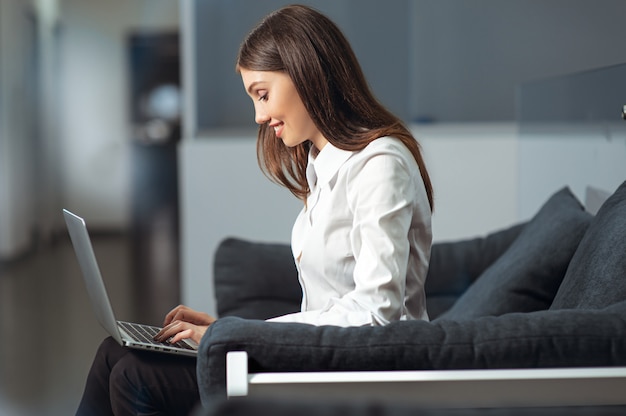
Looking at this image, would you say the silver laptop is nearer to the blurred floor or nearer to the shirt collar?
the shirt collar

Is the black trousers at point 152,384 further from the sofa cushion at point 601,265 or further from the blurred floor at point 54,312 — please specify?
the blurred floor at point 54,312

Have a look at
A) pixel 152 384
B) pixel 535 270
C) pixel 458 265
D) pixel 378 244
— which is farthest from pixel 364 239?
pixel 458 265

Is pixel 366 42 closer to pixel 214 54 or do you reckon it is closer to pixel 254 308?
pixel 214 54

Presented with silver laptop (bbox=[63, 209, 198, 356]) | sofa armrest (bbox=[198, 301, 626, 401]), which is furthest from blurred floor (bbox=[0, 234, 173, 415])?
sofa armrest (bbox=[198, 301, 626, 401])

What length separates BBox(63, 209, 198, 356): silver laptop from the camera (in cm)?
165

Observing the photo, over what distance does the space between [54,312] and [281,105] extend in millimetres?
3479

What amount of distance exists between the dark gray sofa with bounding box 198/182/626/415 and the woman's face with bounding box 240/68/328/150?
43 cm

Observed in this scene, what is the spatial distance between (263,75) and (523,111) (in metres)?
2.08

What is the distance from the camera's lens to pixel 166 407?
1.65m

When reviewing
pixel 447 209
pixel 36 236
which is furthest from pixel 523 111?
pixel 36 236

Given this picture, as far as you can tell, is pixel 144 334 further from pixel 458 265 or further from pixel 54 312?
pixel 54 312

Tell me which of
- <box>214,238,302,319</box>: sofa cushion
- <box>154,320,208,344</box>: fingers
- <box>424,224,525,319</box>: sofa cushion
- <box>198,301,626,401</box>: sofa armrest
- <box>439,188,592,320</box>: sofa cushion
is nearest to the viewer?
<box>198,301,626,401</box>: sofa armrest

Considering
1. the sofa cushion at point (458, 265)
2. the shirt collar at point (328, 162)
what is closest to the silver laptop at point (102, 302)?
the shirt collar at point (328, 162)

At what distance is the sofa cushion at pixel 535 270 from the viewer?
221 centimetres
